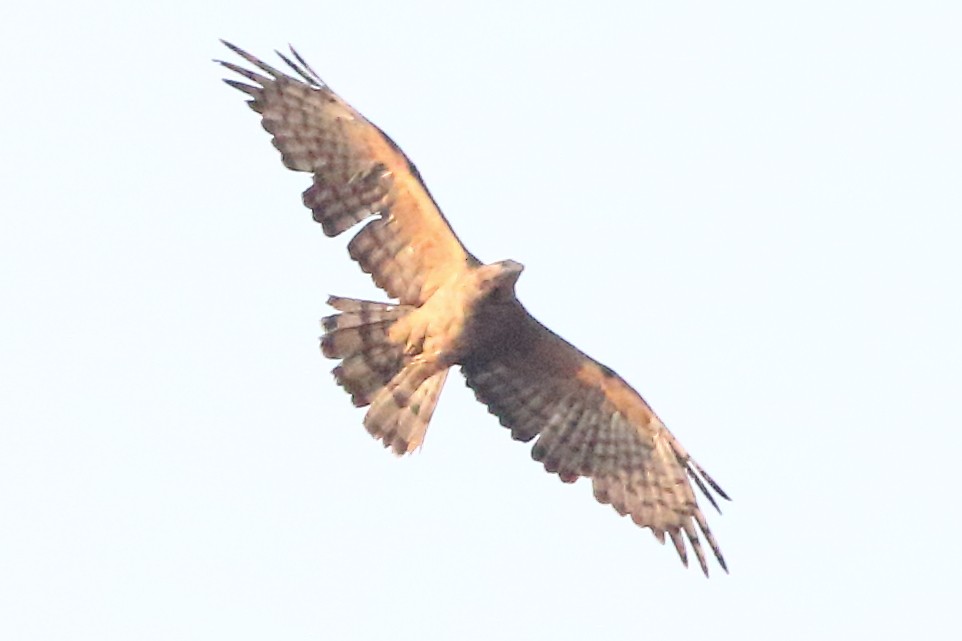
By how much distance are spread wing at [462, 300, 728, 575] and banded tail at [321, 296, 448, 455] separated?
462 mm

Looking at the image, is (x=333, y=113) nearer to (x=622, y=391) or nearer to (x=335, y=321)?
(x=335, y=321)

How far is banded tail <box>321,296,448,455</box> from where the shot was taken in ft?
55.3

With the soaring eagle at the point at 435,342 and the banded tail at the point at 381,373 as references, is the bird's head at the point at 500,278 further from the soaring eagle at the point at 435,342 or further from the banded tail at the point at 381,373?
the banded tail at the point at 381,373

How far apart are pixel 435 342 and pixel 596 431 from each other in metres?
1.52

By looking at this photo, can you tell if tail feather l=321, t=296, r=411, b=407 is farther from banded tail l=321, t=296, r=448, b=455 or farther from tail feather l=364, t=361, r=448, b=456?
tail feather l=364, t=361, r=448, b=456

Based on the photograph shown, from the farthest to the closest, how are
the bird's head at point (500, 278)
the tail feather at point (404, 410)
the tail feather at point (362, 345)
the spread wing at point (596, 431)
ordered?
the spread wing at point (596, 431) → the tail feather at point (404, 410) → the tail feather at point (362, 345) → the bird's head at point (500, 278)

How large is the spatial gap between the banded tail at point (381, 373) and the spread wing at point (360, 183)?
27 centimetres

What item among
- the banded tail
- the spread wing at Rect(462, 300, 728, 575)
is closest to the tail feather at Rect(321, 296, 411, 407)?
the banded tail

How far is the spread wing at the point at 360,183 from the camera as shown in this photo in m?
16.7

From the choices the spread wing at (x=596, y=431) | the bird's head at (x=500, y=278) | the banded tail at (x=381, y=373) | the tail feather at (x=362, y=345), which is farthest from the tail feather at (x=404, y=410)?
the bird's head at (x=500, y=278)

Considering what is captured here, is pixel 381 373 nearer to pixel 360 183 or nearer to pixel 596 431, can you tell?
pixel 360 183

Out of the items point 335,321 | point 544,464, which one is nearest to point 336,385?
point 335,321

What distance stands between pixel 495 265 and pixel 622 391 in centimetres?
159

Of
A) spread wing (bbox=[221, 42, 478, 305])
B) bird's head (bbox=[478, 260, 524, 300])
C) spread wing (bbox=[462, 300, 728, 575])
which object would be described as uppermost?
spread wing (bbox=[221, 42, 478, 305])
